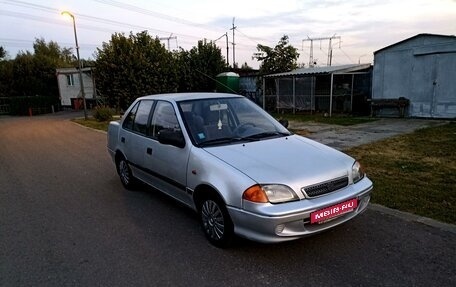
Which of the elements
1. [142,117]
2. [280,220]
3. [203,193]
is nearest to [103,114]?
[142,117]

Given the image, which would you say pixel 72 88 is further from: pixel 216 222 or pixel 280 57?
pixel 216 222

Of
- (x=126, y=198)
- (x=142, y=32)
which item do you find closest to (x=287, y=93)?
(x=142, y=32)

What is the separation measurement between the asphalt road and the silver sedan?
327mm

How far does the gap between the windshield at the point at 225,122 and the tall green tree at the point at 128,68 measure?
59.3 ft

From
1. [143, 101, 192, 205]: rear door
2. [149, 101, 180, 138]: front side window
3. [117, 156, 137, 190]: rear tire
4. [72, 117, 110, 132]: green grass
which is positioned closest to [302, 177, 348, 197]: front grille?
[143, 101, 192, 205]: rear door

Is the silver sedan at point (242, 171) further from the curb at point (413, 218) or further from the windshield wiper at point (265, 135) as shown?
the curb at point (413, 218)

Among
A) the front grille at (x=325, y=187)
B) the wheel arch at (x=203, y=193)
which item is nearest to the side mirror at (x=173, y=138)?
the wheel arch at (x=203, y=193)

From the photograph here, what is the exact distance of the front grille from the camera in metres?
3.15

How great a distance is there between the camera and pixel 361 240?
11.9 ft

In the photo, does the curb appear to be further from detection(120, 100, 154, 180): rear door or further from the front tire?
detection(120, 100, 154, 180): rear door

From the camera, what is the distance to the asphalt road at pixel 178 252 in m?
3.00

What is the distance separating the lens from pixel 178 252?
11.5ft

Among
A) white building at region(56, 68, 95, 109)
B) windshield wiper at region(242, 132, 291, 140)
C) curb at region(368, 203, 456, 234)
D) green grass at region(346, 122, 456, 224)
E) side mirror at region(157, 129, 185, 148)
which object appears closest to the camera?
curb at region(368, 203, 456, 234)

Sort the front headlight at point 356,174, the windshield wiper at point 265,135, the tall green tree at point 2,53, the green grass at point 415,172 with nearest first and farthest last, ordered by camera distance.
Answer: the front headlight at point 356,174 → the windshield wiper at point 265,135 → the green grass at point 415,172 → the tall green tree at point 2,53
